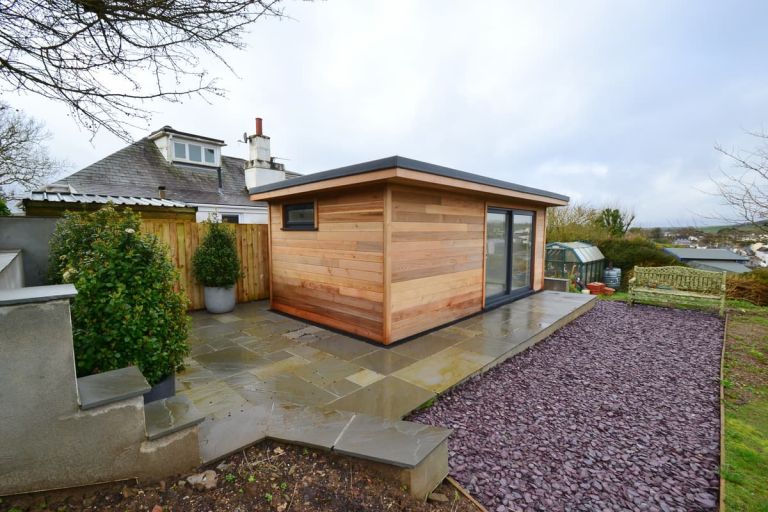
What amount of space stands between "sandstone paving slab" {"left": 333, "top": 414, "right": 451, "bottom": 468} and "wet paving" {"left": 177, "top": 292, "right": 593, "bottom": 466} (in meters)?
0.02

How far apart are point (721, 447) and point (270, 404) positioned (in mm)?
3502

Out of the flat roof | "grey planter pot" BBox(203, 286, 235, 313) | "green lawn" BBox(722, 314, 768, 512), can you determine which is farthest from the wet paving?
the flat roof

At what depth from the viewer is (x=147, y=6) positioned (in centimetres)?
217

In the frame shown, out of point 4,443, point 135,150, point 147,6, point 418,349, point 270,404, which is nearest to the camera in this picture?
point 4,443

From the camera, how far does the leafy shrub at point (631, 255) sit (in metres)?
11.5

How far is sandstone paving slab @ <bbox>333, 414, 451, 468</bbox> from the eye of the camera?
1826 millimetres

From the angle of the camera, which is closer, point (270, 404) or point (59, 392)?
point (59, 392)

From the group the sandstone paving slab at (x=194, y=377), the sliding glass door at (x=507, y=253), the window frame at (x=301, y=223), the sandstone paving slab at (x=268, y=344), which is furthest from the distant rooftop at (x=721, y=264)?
the sandstone paving slab at (x=194, y=377)

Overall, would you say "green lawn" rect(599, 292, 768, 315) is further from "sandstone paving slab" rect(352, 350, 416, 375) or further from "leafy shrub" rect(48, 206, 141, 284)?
"leafy shrub" rect(48, 206, 141, 284)

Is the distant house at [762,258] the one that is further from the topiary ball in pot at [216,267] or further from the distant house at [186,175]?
the distant house at [186,175]

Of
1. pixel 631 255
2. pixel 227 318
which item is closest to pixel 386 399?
pixel 227 318

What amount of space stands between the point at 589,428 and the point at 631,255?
1186cm

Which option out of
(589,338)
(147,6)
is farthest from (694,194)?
(147,6)

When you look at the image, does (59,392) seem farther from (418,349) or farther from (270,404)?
(418,349)
